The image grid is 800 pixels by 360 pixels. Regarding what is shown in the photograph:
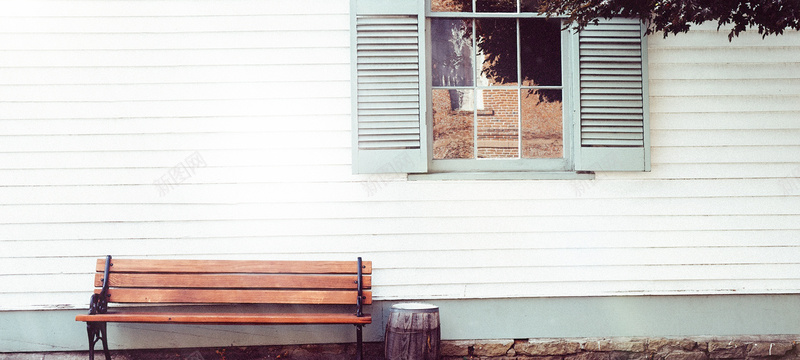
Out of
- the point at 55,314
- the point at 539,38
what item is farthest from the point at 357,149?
the point at 55,314

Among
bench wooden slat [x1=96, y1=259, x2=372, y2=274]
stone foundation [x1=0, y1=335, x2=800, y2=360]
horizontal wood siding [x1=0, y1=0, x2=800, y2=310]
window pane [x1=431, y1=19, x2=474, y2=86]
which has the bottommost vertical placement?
stone foundation [x1=0, y1=335, x2=800, y2=360]

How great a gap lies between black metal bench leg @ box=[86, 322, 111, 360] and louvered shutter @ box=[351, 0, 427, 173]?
2028 millimetres

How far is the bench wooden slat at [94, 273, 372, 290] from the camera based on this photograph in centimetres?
428

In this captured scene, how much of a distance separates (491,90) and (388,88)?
2.59 feet

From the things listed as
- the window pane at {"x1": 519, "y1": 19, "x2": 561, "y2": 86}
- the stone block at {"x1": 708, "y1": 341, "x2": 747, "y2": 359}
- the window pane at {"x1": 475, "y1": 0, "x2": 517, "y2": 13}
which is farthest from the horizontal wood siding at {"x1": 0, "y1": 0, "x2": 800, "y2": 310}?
the window pane at {"x1": 475, "y1": 0, "x2": 517, "y2": 13}

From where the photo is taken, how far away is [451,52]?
4.64m

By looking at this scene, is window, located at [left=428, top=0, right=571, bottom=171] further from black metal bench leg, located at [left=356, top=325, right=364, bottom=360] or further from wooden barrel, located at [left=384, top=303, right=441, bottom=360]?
black metal bench leg, located at [left=356, top=325, right=364, bottom=360]

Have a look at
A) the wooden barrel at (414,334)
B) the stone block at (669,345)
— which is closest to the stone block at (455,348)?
the wooden barrel at (414,334)

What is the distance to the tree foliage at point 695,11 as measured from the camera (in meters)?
3.42

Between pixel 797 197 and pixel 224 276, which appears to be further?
pixel 797 197

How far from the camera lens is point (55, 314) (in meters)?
4.41

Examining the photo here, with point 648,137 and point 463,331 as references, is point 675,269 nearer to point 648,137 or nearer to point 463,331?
point 648,137

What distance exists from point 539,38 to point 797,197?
7.35 ft

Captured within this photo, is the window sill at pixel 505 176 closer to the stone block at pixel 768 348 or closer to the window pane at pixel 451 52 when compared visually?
the window pane at pixel 451 52
